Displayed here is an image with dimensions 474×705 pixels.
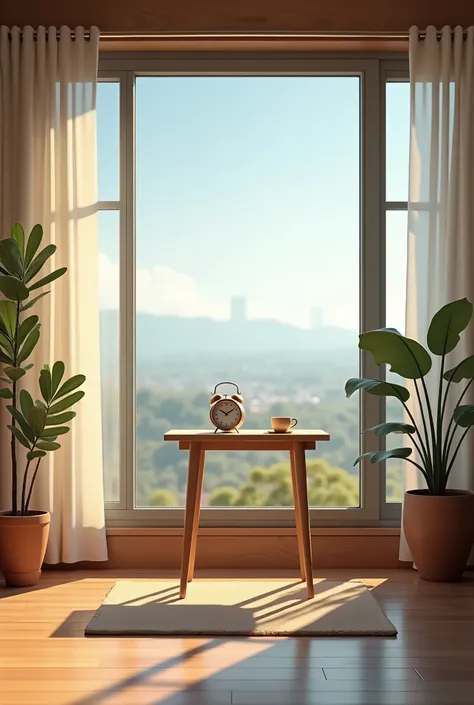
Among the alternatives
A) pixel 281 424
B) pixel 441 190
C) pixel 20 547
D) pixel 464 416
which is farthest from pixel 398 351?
pixel 20 547

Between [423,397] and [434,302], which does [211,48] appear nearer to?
[434,302]

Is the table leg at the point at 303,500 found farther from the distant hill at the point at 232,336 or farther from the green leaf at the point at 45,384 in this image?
the green leaf at the point at 45,384

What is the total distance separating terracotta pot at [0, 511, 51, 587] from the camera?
403 centimetres

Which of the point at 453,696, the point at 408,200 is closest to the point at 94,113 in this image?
the point at 408,200

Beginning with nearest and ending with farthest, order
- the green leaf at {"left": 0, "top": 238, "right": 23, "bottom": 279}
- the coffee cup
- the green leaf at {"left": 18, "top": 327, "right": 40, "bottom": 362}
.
Answer: 1. the coffee cup
2. the green leaf at {"left": 0, "top": 238, "right": 23, "bottom": 279}
3. the green leaf at {"left": 18, "top": 327, "right": 40, "bottom": 362}

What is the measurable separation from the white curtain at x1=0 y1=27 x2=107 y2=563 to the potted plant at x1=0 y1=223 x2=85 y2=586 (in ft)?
0.85

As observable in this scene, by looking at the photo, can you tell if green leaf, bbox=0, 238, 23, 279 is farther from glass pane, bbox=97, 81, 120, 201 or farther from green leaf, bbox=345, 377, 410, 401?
green leaf, bbox=345, 377, 410, 401

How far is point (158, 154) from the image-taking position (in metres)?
4.69

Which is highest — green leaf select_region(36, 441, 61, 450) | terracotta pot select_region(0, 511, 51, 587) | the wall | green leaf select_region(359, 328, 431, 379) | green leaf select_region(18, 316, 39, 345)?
the wall

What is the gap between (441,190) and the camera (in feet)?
14.5

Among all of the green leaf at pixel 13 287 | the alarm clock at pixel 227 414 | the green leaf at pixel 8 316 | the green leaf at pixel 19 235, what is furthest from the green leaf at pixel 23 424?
the alarm clock at pixel 227 414

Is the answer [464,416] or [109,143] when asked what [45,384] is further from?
[464,416]

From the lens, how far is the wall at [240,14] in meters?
4.44

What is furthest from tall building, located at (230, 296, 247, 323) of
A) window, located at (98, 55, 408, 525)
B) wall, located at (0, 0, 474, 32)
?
wall, located at (0, 0, 474, 32)
